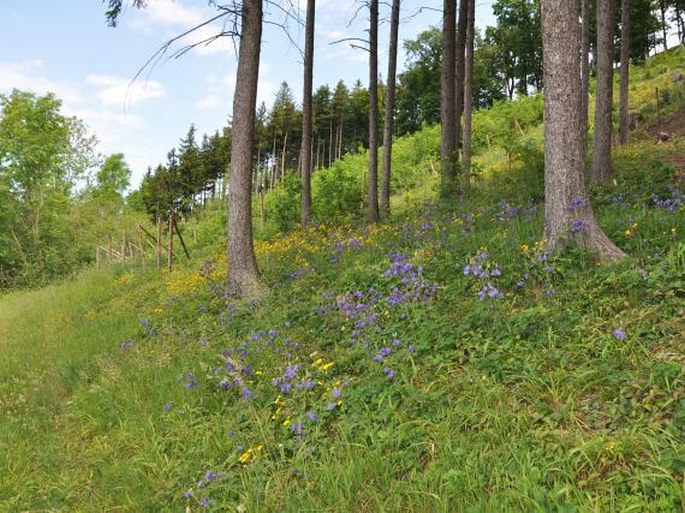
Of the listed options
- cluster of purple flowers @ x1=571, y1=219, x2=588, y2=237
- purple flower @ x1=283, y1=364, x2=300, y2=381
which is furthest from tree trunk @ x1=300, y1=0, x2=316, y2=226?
purple flower @ x1=283, y1=364, x2=300, y2=381

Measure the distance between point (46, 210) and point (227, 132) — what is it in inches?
1407

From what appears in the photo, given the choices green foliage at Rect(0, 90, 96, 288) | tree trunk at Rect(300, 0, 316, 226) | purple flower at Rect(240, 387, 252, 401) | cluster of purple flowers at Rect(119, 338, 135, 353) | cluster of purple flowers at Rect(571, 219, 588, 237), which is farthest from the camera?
green foliage at Rect(0, 90, 96, 288)

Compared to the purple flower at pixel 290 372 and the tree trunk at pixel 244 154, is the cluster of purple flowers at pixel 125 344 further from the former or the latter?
the purple flower at pixel 290 372

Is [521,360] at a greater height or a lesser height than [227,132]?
lesser

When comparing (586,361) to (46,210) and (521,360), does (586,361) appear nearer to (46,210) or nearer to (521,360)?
(521,360)

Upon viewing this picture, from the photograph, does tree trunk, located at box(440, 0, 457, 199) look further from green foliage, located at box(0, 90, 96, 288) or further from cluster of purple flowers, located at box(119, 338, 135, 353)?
green foliage, located at box(0, 90, 96, 288)

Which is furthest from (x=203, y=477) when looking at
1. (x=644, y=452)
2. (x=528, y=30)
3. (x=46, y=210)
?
(x=528, y=30)

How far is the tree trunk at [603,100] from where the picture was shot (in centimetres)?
990

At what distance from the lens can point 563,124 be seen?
5301 mm

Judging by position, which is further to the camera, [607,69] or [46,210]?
[46,210]

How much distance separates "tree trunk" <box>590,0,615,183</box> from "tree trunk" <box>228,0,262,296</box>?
6686mm

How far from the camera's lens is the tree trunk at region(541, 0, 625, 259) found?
5.22 m

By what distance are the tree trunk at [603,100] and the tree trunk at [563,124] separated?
525 centimetres

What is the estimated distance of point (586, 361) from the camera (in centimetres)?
354
